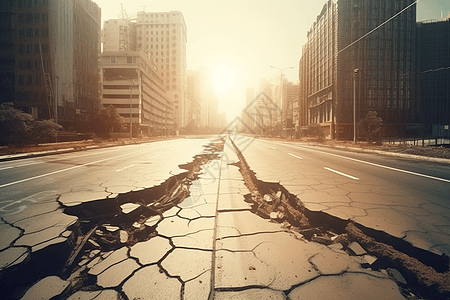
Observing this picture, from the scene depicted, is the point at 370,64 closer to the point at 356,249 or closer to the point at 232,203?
the point at 232,203

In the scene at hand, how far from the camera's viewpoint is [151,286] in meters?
1.91

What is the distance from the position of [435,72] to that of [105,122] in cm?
7628

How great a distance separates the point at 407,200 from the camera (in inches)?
158

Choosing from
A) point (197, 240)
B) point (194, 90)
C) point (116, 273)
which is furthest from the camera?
point (194, 90)

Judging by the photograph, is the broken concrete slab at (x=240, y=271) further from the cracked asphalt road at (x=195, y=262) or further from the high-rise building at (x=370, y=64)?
the high-rise building at (x=370, y=64)

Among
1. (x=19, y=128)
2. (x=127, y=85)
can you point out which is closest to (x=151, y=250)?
(x=19, y=128)

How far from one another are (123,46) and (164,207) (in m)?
118

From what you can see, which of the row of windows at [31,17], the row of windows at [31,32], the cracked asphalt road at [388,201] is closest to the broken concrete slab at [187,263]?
the cracked asphalt road at [388,201]

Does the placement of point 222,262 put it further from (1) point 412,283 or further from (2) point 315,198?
(2) point 315,198

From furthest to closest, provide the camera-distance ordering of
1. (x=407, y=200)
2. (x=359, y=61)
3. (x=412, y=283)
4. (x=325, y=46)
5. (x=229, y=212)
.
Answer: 1. (x=325, y=46)
2. (x=359, y=61)
3. (x=407, y=200)
4. (x=229, y=212)
5. (x=412, y=283)

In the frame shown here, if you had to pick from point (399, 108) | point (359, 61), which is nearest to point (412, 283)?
point (359, 61)

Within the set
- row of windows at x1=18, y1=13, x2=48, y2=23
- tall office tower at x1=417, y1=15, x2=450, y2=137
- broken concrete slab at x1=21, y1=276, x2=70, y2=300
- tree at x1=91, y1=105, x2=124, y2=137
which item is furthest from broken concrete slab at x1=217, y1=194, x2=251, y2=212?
tall office tower at x1=417, y1=15, x2=450, y2=137

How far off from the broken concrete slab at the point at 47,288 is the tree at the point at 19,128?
2123 centimetres

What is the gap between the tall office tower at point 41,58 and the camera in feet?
154
